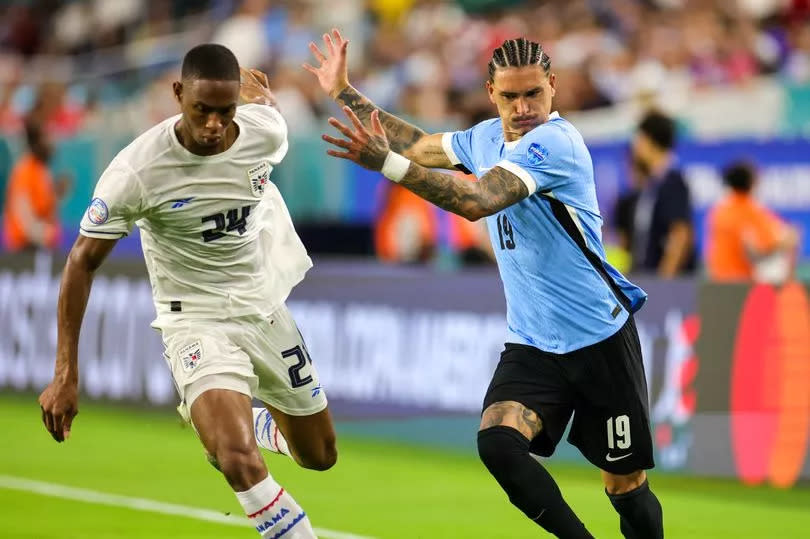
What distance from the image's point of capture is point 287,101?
1908cm

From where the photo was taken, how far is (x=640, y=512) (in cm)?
733

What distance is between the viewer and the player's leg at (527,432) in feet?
22.6

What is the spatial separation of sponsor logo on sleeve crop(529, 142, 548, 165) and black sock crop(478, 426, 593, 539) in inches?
47.6

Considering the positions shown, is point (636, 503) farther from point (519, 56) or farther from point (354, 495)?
point (354, 495)

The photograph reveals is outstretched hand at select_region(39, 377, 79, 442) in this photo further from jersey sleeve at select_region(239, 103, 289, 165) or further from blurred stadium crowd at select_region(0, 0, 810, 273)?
blurred stadium crowd at select_region(0, 0, 810, 273)

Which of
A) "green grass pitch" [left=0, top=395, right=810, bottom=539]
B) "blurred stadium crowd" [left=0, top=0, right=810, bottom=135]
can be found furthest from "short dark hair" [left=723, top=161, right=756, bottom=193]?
"green grass pitch" [left=0, top=395, right=810, bottom=539]

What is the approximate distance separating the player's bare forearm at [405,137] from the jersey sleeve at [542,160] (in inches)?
37.5

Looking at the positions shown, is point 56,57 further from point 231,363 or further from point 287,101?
point 231,363

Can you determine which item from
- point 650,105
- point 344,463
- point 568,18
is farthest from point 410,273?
point 568,18

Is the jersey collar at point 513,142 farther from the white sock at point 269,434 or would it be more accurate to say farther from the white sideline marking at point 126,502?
the white sideline marking at point 126,502

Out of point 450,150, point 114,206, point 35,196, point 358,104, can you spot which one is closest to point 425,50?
point 35,196

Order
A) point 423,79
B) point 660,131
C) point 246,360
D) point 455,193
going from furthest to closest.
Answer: point 423,79 → point 660,131 → point 246,360 → point 455,193

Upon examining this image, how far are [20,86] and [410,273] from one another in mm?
10880

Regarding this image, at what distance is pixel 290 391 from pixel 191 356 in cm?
72
